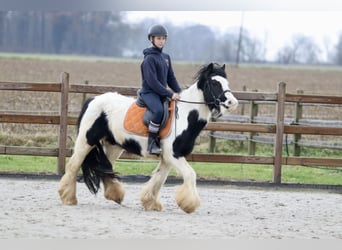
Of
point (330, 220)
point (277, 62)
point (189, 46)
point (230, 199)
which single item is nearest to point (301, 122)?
point (230, 199)

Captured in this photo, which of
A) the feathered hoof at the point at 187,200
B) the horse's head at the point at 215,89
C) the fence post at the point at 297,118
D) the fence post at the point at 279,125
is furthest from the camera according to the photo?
the fence post at the point at 297,118

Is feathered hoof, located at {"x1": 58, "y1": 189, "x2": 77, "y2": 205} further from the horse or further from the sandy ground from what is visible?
the sandy ground

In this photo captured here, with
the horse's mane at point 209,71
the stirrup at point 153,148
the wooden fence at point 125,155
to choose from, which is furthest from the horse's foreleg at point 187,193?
the wooden fence at point 125,155

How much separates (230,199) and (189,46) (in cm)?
4296

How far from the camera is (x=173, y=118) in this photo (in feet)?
26.2

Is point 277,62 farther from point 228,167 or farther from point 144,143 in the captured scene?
point 144,143

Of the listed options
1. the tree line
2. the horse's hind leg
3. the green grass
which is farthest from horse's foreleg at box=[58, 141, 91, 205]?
the tree line

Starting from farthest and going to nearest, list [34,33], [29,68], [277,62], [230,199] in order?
[277,62], [34,33], [29,68], [230,199]

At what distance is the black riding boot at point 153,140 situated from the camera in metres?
7.86

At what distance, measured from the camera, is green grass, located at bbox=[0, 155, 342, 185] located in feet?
38.1

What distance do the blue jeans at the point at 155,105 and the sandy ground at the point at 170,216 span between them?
3.10 ft

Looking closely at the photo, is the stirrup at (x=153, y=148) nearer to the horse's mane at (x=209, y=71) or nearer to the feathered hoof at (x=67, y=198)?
the horse's mane at (x=209, y=71)

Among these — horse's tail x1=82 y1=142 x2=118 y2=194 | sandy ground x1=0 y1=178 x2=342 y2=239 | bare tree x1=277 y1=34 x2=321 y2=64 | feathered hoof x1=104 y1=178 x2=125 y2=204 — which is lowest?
sandy ground x1=0 y1=178 x2=342 y2=239

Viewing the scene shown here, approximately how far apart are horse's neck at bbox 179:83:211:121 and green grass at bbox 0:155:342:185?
3.49m
